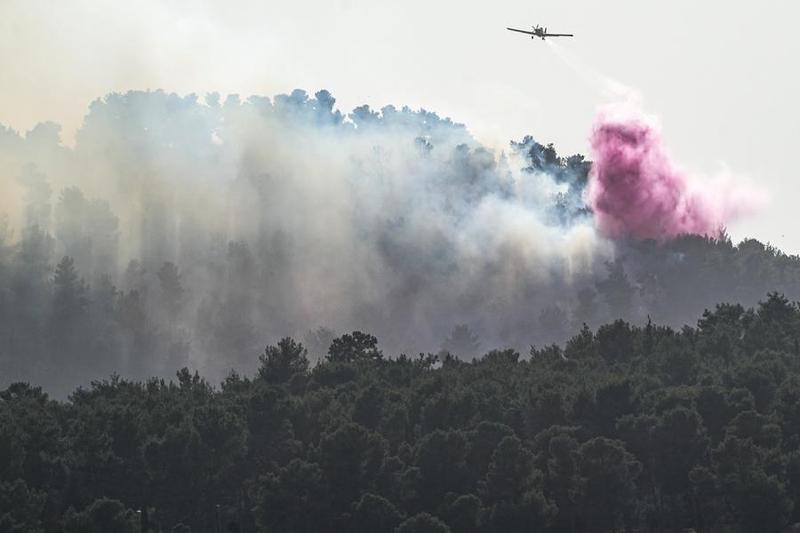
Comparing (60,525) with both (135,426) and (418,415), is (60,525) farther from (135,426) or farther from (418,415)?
(418,415)

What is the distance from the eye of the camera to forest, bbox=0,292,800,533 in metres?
126

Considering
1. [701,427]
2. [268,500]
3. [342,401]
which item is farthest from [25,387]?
[701,427]

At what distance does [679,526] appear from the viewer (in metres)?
132

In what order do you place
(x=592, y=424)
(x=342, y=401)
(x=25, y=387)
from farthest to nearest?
(x=25, y=387) < (x=342, y=401) < (x=592, y=424)

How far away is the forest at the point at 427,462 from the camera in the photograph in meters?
126

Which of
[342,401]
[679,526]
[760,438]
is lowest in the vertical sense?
[679,526]

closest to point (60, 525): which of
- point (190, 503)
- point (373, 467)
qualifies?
point (190, 503)

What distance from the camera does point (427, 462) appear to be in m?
134

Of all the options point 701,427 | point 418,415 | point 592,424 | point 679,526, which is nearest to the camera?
point 679,526

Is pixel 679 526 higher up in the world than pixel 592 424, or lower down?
lower down

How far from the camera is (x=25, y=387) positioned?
19025cm

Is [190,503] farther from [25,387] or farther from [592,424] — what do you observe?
[25,387]

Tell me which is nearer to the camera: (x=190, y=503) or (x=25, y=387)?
(x=190, y=503)

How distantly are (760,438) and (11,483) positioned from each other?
74.5m
